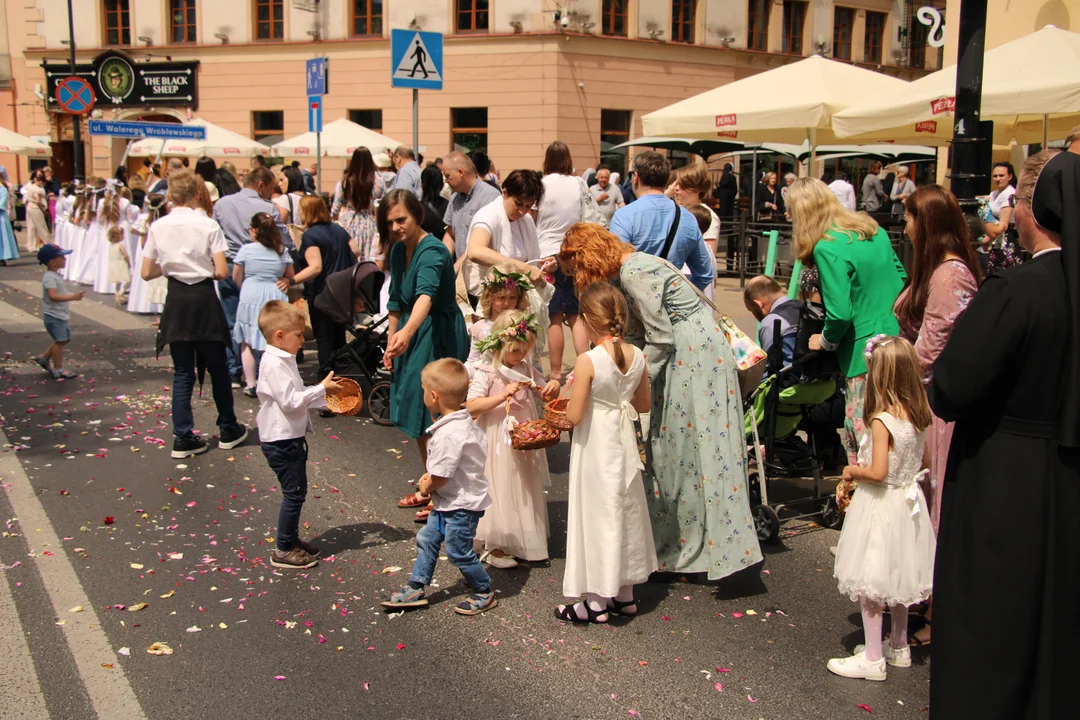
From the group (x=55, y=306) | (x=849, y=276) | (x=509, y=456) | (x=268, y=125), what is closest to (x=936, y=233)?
(x=849, y=276)

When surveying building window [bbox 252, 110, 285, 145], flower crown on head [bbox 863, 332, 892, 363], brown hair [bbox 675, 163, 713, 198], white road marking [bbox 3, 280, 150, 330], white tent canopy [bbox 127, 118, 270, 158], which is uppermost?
building window [bbox 252, 110, 285, 145]

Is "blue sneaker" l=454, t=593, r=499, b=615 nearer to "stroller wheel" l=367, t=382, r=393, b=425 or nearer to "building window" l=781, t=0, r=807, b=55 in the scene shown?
"stroller wheel" l=367, t=382, r=393, b=425

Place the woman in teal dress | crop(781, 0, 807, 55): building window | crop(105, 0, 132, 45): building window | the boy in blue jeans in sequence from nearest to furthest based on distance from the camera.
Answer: the boy in blue jeans → the woman in teal dress → crop(781, 0, 807, 55): building window → crop(105, 0, 132, 45): building window

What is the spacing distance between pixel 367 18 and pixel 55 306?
24.1 metres

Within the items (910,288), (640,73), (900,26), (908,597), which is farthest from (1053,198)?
(900,26)

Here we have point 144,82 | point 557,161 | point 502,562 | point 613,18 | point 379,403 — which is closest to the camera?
point 502,562

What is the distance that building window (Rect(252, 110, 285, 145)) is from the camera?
111 ft

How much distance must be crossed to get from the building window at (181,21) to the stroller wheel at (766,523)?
33192 millimetres

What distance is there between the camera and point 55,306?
10344 mm

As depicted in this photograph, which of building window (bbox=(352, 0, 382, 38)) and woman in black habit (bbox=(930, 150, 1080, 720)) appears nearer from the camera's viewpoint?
woman in black habit (bbox=(930, 150, 1080, 720))

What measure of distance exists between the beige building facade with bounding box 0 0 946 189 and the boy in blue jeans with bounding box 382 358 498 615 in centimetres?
2608

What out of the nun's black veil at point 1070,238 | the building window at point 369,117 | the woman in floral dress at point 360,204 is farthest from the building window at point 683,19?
the nun's black veil at point 1070,238

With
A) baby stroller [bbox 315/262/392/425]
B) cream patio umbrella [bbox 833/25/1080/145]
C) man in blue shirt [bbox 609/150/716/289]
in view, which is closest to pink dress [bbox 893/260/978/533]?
man in blue shirt [bbox 609/150/716/289]

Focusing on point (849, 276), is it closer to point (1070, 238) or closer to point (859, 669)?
point (859, 669)
